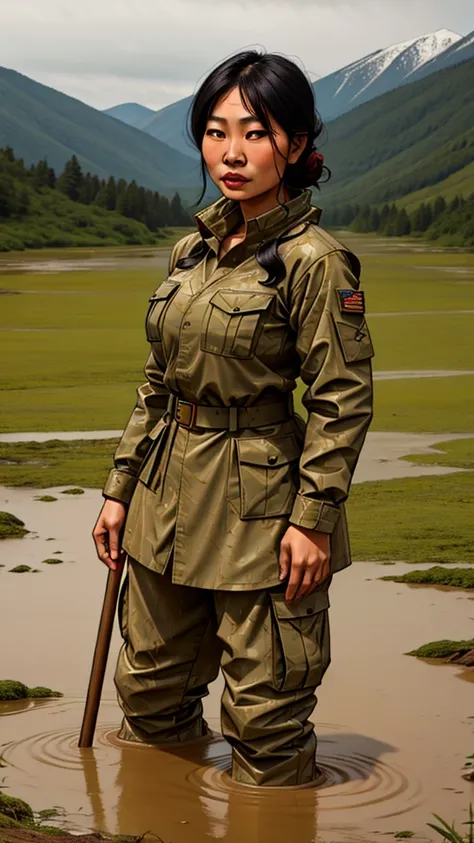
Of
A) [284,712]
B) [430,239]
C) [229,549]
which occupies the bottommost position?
[430,239]

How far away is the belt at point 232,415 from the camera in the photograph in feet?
16.3

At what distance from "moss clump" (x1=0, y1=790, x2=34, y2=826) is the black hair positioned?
1758 millimetres

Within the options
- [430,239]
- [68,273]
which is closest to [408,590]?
[68,273]

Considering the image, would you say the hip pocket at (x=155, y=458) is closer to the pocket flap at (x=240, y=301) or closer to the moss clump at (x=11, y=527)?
the pocket flap at (x=240, y=301)

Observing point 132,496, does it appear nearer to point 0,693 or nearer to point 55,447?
point 0,693

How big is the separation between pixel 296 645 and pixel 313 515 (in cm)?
42

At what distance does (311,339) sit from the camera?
482 cm

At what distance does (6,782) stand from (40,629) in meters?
2.01

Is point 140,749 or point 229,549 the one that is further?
point 140,749

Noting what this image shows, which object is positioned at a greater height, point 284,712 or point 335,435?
point 335,435

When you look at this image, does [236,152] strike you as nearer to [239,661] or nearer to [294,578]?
[294,578]

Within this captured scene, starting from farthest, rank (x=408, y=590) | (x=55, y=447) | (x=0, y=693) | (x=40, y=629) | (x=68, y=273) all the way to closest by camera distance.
→ (x=68, y=273), (x=55, y=447), (x=408, y=590), (x=40, y=629), (x=0, y=693)

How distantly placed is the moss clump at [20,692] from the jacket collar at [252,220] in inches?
78.3

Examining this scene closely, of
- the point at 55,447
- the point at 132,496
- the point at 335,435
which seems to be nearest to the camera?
the point at 335,435
